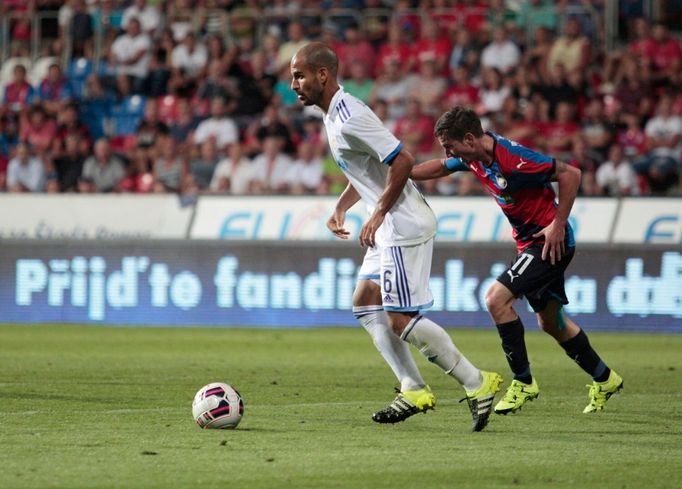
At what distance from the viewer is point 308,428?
778 cm

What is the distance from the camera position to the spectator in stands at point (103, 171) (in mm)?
20109

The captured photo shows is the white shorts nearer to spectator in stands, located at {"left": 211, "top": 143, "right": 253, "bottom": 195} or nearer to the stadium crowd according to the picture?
the stadium crowd

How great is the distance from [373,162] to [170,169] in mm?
12172

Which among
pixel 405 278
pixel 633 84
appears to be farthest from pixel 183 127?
pixel 405 278

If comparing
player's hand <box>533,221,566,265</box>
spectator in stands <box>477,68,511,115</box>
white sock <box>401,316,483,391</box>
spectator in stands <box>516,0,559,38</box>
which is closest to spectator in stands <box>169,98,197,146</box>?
spectator in stands <box>477,68,511,115</box>

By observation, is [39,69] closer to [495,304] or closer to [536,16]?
[536,16]

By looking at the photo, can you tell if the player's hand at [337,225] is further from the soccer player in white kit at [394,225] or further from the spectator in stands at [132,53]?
the spectator in stands at [132,53]

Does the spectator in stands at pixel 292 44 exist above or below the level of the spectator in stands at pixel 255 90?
above

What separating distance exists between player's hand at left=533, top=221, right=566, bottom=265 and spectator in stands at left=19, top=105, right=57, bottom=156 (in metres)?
14.4

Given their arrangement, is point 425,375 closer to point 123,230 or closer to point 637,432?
point 637,432

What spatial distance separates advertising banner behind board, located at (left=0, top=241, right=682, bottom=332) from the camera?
16219 mm

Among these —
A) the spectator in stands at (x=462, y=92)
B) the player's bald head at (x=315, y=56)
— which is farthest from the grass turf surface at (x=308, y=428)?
the spectator in stands at (x=462, y=92)

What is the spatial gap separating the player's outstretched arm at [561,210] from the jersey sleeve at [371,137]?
1103mm

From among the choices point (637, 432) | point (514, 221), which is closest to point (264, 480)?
point (637, 432)
